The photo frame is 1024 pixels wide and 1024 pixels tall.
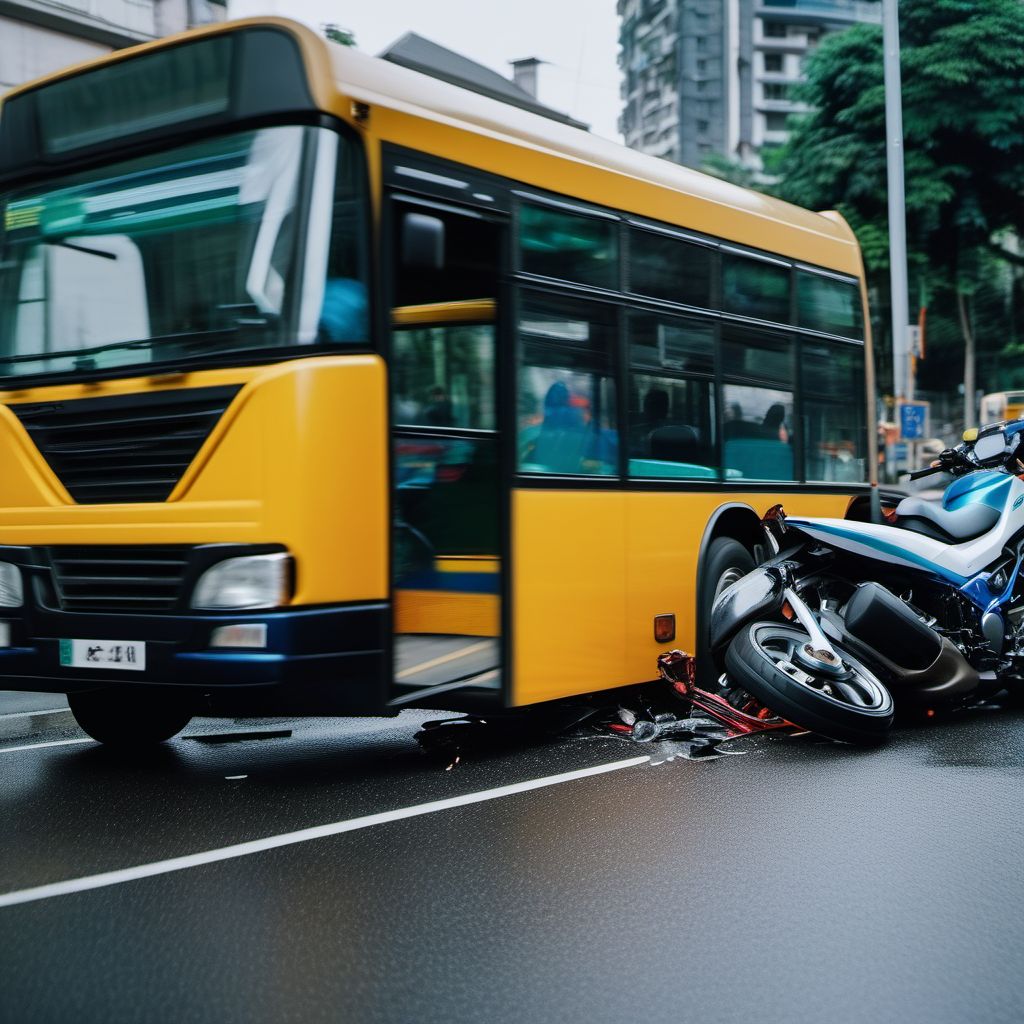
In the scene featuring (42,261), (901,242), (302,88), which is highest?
(901,242)

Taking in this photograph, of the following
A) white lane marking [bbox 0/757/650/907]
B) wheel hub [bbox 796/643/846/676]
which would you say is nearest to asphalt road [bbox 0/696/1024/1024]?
white lane marking [bbox 0/757/650/907]

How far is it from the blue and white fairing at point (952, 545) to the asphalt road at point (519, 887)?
1145mm

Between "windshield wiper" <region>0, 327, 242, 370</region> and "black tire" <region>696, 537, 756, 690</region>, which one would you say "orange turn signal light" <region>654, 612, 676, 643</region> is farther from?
"windshield wiper" <region>0, 327, 242, 370</region>

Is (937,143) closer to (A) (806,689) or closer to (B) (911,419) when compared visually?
(B) (911,419)

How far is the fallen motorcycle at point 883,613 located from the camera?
7.20 m

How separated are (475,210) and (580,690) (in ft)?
7.59

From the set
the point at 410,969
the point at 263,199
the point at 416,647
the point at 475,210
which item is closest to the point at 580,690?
the point at 416,647

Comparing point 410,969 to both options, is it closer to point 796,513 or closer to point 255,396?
point 255,396

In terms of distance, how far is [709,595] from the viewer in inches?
322

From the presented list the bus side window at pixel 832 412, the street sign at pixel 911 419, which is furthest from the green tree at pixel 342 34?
the bus side window at pixel 832 412

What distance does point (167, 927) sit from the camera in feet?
13.7

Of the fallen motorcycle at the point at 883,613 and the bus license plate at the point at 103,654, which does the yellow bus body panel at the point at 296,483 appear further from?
the fallen motorcycle at the point at 883,613

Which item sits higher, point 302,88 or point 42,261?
point 302,88

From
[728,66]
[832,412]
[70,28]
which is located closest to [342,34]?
[70,28]
